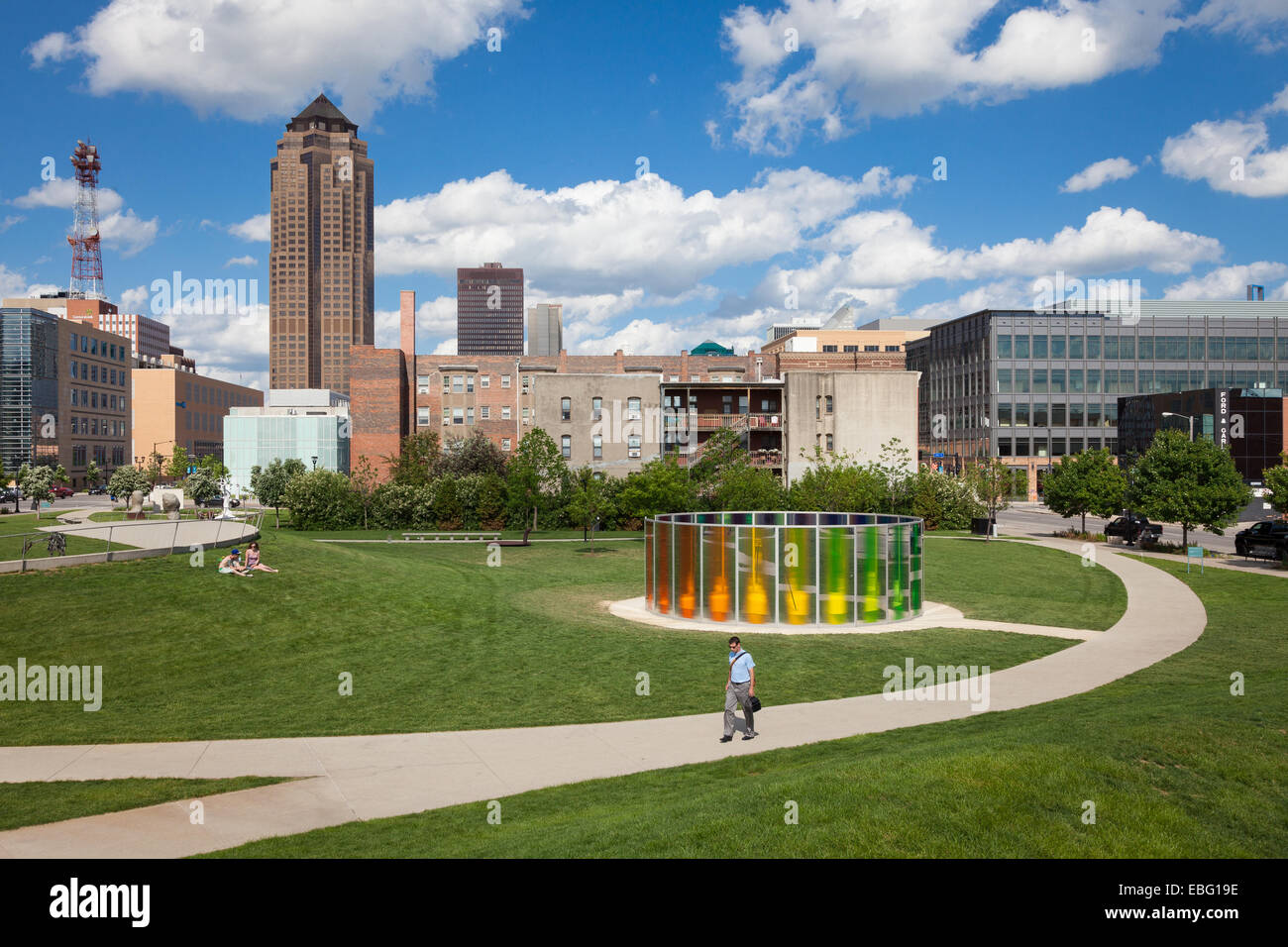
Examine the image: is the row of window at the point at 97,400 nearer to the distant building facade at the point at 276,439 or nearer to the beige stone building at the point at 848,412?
the distant building facade at the point at 276,439

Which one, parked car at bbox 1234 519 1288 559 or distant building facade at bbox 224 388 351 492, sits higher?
distant building facade at bbox 224 388 351 492

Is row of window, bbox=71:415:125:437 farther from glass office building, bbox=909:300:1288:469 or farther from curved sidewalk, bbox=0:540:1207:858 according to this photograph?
curved sidewalk, bbox=0:540:1207:858

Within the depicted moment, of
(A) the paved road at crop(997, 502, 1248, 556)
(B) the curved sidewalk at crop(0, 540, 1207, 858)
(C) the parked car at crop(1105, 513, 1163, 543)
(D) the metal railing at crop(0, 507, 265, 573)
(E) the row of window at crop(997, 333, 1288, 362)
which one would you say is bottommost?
(B) the curved sidewalk at crop(0, 540, 1207, 858)

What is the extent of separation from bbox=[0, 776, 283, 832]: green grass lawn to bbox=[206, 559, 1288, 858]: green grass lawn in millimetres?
2686

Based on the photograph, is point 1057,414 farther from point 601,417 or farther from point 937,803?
point 937,803

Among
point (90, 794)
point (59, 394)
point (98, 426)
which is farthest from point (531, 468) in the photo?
point (98, 426)

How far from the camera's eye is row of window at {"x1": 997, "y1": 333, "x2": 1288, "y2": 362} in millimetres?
108125

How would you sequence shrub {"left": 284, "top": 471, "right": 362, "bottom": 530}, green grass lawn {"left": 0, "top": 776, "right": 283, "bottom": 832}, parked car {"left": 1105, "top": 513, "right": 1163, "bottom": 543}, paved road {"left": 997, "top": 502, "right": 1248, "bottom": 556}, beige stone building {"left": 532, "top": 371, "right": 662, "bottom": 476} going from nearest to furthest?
green grass lawn {"left": 0, "top": 776, "right": 283, "bottom": 832}, parked car {"left": 1105, "top": 513, "right": 1163, "bottom": 543}, paved road {"left": 997, "top": 502, "right": 1248, "bottom": 556}, shrub {"left": 284, "top": 471, "right": 362, "bottom": 530}, beige stone building {"left": 532, "top": 371, "right": 662, "bottom": 476}

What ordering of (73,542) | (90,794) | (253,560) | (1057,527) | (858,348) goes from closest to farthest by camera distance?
1. (90,794)
2. (253,560)
3. (73,542)
4. (1057,527)
5. (858,348)

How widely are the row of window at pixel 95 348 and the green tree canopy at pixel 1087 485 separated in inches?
5274

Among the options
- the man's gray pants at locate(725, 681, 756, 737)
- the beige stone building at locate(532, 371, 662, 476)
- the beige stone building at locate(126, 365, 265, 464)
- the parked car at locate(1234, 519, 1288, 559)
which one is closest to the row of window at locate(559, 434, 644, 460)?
the beige stone building at locate(532, 371, 662, 476)

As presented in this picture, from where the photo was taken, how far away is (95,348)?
13775 centimetres

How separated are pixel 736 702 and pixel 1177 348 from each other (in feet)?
376
